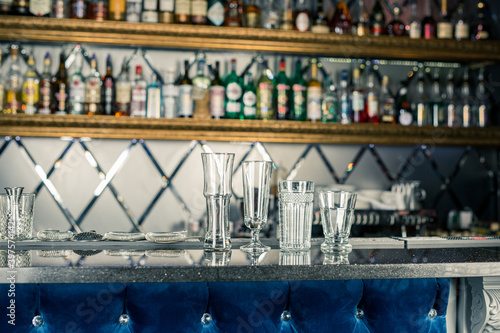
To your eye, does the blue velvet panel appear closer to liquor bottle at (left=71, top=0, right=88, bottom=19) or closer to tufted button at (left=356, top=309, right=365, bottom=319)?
tufted button at (left=356, top=309, right=365, bottom=319)

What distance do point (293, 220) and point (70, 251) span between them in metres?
A: 0.41

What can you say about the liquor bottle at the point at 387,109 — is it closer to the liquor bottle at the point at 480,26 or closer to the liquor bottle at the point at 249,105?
the liquor bottle at the point at 480,26

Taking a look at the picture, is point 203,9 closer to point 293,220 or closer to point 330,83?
point 330,83

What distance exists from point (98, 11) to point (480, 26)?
1.79 meters

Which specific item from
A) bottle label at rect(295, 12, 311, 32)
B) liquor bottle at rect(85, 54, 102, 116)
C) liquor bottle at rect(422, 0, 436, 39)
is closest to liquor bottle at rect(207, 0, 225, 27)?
bottle label at rect(295, 12, 311, 32)

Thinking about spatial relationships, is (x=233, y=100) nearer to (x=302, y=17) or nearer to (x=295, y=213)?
(x=302, y=17)

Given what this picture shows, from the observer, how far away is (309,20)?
2.40 meters

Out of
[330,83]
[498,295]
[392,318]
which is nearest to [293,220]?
[392,318]

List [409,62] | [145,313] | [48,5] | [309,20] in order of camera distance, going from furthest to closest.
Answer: [409,62]
[309,20]
[48,5]
[145,313]

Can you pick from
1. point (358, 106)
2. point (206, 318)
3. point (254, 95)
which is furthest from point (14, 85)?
point (206, 318)

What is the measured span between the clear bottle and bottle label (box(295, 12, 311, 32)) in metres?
1.22

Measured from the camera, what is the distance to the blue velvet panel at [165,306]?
0.87 meters

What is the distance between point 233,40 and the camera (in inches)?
86.6

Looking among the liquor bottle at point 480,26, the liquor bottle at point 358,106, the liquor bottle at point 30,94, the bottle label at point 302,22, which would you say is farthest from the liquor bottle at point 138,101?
the liquor bottle at point 480,26
